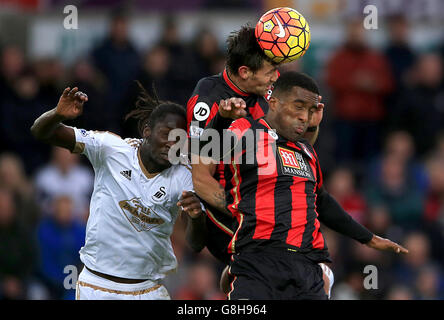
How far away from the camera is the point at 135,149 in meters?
5.94

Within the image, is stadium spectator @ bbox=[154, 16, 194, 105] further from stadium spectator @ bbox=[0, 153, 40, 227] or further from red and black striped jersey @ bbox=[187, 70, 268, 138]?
red and black striped jersey @ bbox=[187, 70, 268, 138]

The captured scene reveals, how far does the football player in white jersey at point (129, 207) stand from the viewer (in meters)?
5.78

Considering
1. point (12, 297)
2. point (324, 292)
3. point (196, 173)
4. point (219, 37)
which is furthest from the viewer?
point (219, 37)

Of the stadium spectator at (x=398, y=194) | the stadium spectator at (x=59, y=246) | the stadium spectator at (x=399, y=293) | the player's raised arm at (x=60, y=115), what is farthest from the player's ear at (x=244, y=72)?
the stadium spectator at (x=398, y=194)

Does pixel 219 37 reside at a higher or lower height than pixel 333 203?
higher

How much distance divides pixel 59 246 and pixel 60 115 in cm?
431

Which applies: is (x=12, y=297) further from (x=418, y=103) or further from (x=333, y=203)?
(x=418, y=103)

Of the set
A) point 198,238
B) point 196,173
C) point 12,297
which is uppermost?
point 196,173

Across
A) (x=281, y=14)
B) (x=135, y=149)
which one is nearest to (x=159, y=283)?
(x=135, y=149)

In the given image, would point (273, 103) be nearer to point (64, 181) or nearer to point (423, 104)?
point (64, 181)

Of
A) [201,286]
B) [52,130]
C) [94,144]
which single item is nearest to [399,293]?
[201,286]

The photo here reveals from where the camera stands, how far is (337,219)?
5773mm

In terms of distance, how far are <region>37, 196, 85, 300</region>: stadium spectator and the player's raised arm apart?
3.94 metres

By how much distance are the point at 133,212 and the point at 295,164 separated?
1.28 meters
